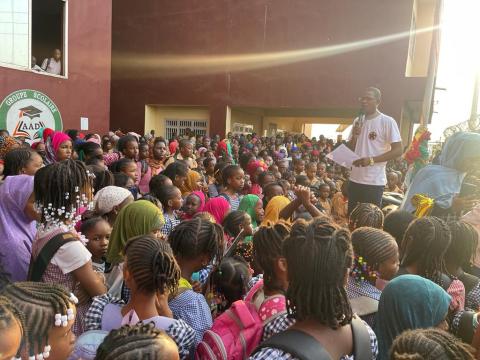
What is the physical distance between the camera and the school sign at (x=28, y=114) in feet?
26.0

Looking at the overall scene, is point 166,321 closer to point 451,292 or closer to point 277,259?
point 277,259

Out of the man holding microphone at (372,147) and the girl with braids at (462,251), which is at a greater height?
the man holding microphone at (372,147)

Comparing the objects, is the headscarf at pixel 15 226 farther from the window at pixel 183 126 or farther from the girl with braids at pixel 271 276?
the window at pixel 183 126

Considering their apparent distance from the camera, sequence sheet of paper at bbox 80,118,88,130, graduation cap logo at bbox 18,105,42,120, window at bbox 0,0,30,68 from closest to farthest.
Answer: window at bbox 0,0,30,68, graduation cap logo at bbox 18,105,42,120, sheet of paper at bbox 80,118,88,130

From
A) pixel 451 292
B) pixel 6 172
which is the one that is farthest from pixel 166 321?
pixel 6 172

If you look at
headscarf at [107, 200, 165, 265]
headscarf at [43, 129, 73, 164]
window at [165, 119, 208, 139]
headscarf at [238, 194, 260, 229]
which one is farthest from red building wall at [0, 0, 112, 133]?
headscarf at [107, 200, 165, 265]

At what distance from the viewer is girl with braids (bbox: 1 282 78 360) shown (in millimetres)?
1162

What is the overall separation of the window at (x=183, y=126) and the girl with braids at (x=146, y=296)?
13.7m

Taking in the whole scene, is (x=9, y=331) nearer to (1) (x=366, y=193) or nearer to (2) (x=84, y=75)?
(1) (x=366, y=193)

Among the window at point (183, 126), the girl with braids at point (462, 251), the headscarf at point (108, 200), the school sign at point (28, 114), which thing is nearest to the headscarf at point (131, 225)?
the headscarf at point (108, 200)

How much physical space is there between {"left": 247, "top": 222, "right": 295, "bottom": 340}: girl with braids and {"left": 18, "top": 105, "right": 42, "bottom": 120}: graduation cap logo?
7.85 metres

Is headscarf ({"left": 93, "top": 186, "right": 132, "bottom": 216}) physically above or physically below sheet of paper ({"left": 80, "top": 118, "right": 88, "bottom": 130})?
below

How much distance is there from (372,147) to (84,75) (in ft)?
26.0

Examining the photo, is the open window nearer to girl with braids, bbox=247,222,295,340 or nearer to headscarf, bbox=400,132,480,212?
headscarf, bbox=400,132,480,212
